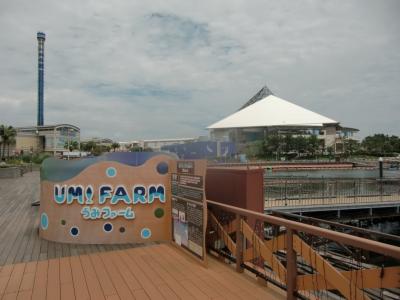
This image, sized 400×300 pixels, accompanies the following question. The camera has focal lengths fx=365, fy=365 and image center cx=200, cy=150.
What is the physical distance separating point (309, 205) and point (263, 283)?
985 cm

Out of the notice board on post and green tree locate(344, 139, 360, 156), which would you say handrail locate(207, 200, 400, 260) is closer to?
the notice board on post

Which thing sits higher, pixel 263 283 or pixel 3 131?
pixel 3 131

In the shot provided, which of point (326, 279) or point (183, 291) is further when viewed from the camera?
point (183, 291)

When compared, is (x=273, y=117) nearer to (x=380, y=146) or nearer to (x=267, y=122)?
(x=267, y=122)

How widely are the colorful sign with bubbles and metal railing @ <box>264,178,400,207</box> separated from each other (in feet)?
24.9

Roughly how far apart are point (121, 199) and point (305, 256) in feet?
12.3

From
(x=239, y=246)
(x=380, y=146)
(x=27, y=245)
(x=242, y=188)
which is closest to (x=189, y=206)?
(x=242, y=188)

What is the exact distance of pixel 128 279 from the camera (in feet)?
15.2

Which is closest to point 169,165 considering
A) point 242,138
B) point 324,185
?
point 324,185

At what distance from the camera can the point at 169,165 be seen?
651 centimetres

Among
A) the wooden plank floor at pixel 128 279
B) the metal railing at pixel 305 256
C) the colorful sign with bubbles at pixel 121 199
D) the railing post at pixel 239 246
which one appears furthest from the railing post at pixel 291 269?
the colorful sign with bubbles at pixel 121 199

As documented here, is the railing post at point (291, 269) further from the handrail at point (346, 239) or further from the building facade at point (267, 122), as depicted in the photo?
the building facade at point (267, 122)

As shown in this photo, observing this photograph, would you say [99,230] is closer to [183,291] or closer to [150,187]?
[150,187]

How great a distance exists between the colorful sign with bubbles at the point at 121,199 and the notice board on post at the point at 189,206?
1.21ft
